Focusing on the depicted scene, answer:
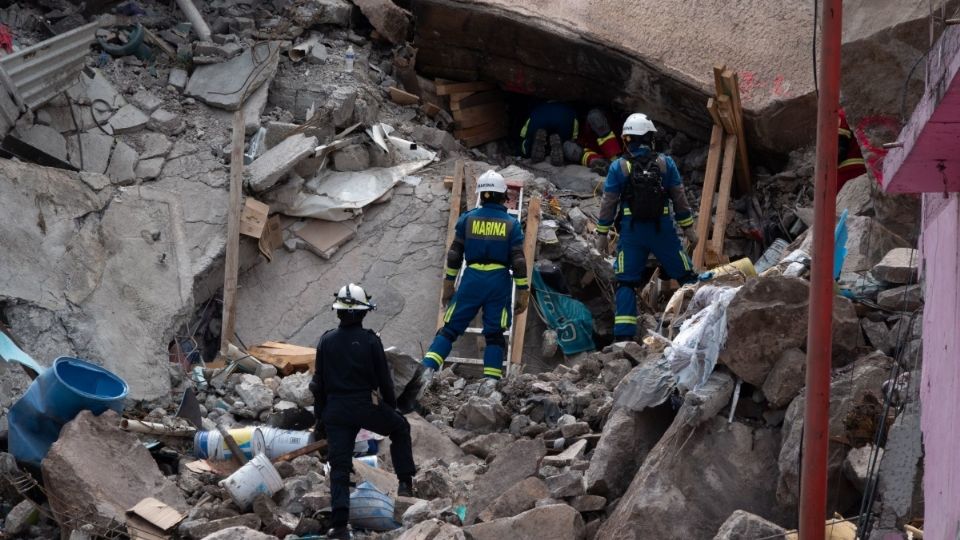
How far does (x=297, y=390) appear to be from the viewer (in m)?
9.97

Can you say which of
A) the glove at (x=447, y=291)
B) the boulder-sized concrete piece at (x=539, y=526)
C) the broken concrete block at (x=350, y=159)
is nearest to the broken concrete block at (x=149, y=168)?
the broken concrete block at (x=350, y=159)

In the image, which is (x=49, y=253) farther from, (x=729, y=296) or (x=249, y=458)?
(x=729, y=296)

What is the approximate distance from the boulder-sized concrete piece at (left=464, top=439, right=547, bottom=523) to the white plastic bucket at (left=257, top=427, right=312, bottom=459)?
1.39 metres

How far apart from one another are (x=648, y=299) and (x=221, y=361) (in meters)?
3.68

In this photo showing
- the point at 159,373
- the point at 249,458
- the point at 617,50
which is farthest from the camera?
the point at 617,50

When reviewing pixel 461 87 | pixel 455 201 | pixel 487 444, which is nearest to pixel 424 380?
pixel 487 444

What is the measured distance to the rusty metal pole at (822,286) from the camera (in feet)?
16.3

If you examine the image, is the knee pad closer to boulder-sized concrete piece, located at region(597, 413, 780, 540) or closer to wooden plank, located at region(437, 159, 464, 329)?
wooden plank, located at region(437, 159, 464, 329)

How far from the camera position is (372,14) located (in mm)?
15055

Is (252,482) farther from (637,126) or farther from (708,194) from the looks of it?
(708,194)

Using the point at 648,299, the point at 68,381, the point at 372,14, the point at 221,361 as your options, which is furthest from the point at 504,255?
the point at 372,14

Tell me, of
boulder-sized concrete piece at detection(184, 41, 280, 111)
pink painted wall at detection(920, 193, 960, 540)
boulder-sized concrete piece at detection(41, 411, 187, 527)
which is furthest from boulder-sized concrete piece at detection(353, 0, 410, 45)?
pink painted wall at detection(920, 193, 960, 540)

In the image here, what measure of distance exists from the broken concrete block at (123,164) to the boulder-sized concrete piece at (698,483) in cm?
678

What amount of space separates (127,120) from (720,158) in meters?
5.79
